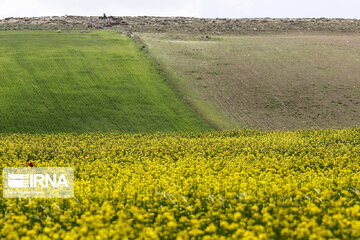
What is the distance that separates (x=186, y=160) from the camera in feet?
77.6

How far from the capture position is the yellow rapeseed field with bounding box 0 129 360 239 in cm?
1103

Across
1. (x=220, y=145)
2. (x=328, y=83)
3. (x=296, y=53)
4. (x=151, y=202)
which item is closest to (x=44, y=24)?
(x=296, y=53)

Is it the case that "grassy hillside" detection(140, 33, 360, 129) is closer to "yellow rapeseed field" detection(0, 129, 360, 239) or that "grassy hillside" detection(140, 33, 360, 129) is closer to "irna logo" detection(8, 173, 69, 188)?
"yellow rapeseed field" detection(0, 129, 360, 239)

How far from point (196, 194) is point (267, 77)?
40.2 m

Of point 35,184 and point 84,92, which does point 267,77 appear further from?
point 35,184

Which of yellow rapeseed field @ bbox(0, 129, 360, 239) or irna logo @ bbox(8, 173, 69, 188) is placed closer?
yellow rapeseed field @ bbox(0, 129, 360, 239)

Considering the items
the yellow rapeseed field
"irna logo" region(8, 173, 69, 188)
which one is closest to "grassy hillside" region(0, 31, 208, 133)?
the yellow rapeseed field

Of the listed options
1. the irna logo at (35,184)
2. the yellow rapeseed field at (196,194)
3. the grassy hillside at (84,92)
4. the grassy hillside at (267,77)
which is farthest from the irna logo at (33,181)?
the grassy hillside at (267,77)

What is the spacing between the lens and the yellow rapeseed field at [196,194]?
11.0 metres

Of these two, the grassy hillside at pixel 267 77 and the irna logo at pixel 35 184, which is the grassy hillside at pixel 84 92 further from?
the irna logo at pixel 35 184

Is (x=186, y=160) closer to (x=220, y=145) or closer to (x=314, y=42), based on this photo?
(x=220, y=145)

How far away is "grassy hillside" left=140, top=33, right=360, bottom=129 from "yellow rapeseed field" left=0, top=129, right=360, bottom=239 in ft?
34.5

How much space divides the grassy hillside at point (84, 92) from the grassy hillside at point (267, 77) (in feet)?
11.3

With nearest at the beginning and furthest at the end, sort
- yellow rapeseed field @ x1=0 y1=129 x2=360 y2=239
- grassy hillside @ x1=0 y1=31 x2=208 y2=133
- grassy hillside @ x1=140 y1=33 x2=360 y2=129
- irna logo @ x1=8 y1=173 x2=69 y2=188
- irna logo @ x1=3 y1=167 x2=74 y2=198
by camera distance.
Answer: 1. yellow rapeseed field @ x1=0 y1=129 x2=360 y2=239
2. irna logo @ x1=3 y1=167 x2=74 y2=198
3. irna logo @ x1=8 y1=173 x2=69 y2=188
4. grassy hillside @ x1=0 y1=31 x2=208 y2=133
5. grassy hillside @ x1=140 y1=33 x2=360 y2=129
